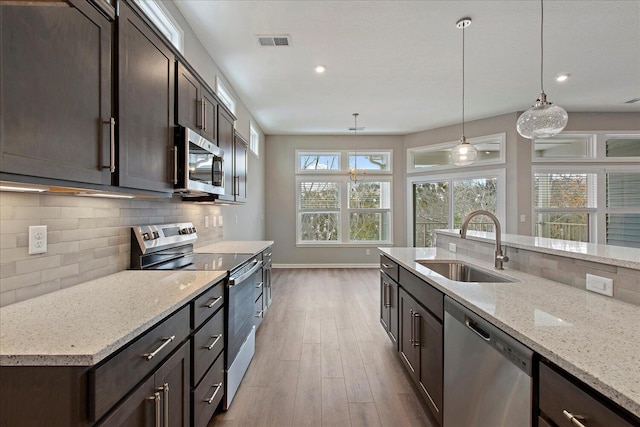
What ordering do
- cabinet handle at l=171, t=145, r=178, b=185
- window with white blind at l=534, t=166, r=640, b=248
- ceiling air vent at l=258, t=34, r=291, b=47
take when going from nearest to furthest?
cabinet handle at l=171, t=145, r=178, b=185, ceiling air vent at l=258, t=34, r=291, b=47, window with white blind at l=534, t=166, r=640, b=248

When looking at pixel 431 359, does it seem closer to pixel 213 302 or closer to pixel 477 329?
pixel 477 329

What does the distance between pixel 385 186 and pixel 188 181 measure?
544 centimetres

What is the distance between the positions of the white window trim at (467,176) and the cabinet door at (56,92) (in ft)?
19.1

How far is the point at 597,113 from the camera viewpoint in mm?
5156

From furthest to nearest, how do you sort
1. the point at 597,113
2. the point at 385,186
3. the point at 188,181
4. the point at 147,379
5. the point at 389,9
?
the point at 385,186 → the point at 597,113 → the point at 389,9 → the point at 188,181 → the point at 147,379

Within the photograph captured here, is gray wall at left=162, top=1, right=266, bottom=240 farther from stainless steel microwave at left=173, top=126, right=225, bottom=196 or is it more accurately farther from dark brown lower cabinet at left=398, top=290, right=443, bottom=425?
dark brown lower cabinet at left=398, top=290, right=443, bottom=425

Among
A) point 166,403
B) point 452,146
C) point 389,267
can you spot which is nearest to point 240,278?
point 166,403

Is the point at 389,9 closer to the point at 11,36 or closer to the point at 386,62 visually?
the point at 386,62

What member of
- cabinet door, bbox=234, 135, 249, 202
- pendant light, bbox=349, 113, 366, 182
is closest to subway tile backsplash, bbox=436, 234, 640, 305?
cabinet door, bbox=234, 135, 249, 202

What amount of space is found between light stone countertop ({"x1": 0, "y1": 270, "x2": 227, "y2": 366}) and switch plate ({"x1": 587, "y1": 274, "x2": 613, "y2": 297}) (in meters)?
1.93

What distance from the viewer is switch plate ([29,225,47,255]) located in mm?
1201

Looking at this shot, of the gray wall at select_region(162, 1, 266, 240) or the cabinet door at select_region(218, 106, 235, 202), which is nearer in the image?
the cabinet door at select_region(218, 106, 235, 202)

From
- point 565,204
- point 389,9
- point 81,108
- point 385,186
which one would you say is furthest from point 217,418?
point 565,204

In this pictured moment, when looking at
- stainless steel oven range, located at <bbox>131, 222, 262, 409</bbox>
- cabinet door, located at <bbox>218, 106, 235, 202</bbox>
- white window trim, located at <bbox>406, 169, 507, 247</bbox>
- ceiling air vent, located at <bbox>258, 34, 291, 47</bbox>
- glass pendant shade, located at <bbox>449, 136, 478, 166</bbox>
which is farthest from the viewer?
white window trim, located at <bbox>406, 169, 507, 247</bbox>
